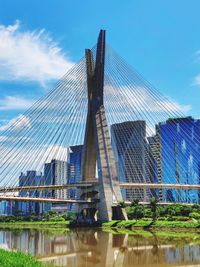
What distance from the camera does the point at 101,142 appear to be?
4081 cm

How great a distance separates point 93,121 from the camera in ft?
137

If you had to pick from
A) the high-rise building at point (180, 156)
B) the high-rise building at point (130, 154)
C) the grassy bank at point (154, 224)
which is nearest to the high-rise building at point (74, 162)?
the high-rise building at point (130, 154)

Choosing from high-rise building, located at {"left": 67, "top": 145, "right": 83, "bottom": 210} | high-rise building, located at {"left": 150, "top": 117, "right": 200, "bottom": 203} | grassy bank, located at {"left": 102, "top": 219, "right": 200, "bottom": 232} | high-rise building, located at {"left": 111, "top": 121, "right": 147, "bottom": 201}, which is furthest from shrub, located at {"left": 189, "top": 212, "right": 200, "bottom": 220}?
high-rise building, located at {"left": 67, "top": 145, "right": 83, "bottom": 210}

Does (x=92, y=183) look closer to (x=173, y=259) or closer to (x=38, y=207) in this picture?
(x=173, y=259)

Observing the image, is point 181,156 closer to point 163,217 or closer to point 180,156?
point 180,156

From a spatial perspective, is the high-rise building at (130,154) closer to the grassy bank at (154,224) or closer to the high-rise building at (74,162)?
the grassy bank at (154,224)

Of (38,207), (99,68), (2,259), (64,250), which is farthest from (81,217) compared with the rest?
(38,207)

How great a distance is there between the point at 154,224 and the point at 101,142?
10342 mm

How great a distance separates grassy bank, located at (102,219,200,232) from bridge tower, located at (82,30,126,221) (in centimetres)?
200

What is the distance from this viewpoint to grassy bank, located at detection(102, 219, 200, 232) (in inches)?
1220

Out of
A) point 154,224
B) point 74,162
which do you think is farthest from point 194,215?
point 74,162

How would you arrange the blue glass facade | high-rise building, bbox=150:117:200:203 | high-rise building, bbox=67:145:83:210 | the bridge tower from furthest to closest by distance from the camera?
1. high-rise building, bbox=67:145:83:210
2. the blue glass facade
3. high-rise building, bbox=150:117:200:203
4. the bridge tower

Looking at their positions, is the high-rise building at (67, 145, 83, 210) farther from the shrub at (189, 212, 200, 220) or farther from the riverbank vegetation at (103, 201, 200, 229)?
the shrub at (189, 212, 200, 220)

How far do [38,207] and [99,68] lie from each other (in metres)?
68.2
